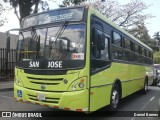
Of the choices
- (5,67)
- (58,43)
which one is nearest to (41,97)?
(58,43)

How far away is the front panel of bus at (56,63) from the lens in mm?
7039

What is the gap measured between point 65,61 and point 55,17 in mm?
1381

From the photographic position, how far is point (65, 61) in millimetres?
7191

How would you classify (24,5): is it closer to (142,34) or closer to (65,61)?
(65,61)

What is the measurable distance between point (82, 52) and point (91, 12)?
1166 millimetres

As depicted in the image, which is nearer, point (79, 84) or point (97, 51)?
point (79, 84)

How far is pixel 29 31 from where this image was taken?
8.19 meters

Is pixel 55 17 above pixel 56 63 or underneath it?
above

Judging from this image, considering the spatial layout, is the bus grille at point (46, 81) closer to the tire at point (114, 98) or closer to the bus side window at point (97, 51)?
the bus side window at point (97, 51)

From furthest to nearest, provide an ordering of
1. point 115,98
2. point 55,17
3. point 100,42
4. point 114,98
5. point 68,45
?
point 115,98
point 114,98
point 55,17
point 100,42
point 68,45

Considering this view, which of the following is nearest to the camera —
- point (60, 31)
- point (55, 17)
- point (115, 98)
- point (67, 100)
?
point (67, 100)

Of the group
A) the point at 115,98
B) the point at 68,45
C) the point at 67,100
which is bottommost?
the point at 115,98

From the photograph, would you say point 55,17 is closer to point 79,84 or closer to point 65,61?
point 65,61

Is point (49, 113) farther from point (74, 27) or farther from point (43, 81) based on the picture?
point (74, 27)
